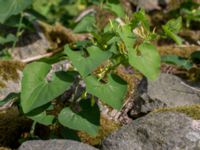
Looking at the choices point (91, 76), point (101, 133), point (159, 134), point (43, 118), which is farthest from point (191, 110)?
point (43, 118)

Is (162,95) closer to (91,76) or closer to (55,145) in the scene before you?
(91,76)

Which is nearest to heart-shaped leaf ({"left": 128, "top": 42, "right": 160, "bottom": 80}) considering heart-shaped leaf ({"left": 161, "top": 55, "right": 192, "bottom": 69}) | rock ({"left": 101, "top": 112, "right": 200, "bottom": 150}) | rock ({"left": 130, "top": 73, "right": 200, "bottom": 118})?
rock ({"left": 101, "top": 112, "right": 200, "bottom": 150})

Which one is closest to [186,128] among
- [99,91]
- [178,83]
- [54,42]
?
[99,91]

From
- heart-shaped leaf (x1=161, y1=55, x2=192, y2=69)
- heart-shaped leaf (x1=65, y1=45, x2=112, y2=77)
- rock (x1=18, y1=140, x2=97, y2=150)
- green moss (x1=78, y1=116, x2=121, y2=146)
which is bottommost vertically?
green moss (x1=78, y1=116, x2=121, y2=146)

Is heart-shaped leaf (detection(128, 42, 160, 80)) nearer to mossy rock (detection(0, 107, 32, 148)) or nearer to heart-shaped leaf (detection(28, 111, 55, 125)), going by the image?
heart-shaped leaf (detection(28, 111, 55, 125))

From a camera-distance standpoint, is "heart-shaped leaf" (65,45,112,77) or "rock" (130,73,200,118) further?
"rock" (130,73,200,118)

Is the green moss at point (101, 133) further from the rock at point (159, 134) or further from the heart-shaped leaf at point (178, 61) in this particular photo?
the heart-shaped leaf at point (178, 61)
